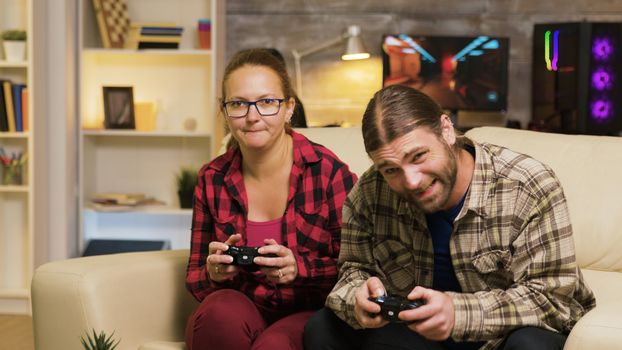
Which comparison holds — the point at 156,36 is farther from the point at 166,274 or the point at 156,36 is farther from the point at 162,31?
the point at 166,274

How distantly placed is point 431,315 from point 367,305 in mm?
122

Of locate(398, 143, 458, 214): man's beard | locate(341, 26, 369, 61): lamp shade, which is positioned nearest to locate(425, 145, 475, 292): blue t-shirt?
locate(398, 143, 458, 214): man's beard

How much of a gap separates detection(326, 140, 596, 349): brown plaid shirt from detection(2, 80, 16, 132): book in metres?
2.67

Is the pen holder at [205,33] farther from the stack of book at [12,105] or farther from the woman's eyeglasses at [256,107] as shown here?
the woman's eyeglasses at [256,107]

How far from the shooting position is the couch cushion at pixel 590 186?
6.88 feet

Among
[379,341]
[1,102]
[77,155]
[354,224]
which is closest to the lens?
[379,341]

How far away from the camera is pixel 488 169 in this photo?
1.75 metres

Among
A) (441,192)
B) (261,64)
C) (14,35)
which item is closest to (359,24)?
(14,35)

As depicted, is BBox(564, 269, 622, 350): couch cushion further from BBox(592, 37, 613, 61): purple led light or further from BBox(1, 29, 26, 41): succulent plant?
BBox(592, 37, 613, 61): purple led light

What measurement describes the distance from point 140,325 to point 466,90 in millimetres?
3384

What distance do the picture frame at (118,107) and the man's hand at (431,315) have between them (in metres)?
3.15

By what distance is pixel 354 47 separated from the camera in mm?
4922

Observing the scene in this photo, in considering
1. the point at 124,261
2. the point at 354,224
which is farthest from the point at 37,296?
the point at 354,224

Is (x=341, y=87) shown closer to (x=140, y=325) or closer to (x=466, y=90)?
(x=466, y=90)
